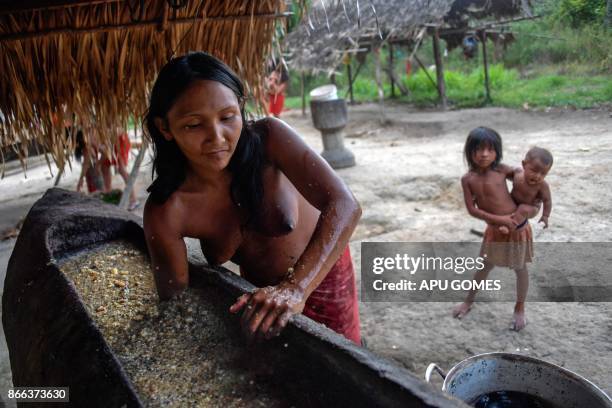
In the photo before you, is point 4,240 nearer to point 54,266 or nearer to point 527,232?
point 54,266

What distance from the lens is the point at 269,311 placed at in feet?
4.63

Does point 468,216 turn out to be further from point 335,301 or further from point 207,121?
point 207,121

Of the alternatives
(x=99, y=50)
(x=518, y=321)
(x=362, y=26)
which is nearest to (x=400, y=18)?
(x=362, y=26)

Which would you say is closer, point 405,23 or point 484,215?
A: point 484,215

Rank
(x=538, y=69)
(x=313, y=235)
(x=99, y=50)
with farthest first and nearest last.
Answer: (x=538, y=69)
(x=99, y=50)
(x=313, y=235)

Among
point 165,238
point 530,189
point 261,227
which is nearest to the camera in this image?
point 165,238

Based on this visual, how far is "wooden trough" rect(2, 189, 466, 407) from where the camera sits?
1203 millimetres

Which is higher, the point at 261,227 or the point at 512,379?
the point at 261,227

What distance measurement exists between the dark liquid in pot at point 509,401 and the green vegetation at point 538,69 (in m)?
2.59

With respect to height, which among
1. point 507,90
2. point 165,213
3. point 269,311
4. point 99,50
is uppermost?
point 99,50

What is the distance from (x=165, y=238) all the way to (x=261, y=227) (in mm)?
370

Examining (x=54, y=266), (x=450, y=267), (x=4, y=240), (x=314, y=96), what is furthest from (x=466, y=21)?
(x=54, y=266)

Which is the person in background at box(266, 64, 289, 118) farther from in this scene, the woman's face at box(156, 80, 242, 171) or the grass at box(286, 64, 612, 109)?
the grass at box(286, 64, 612, 109)

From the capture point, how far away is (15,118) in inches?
93.0
